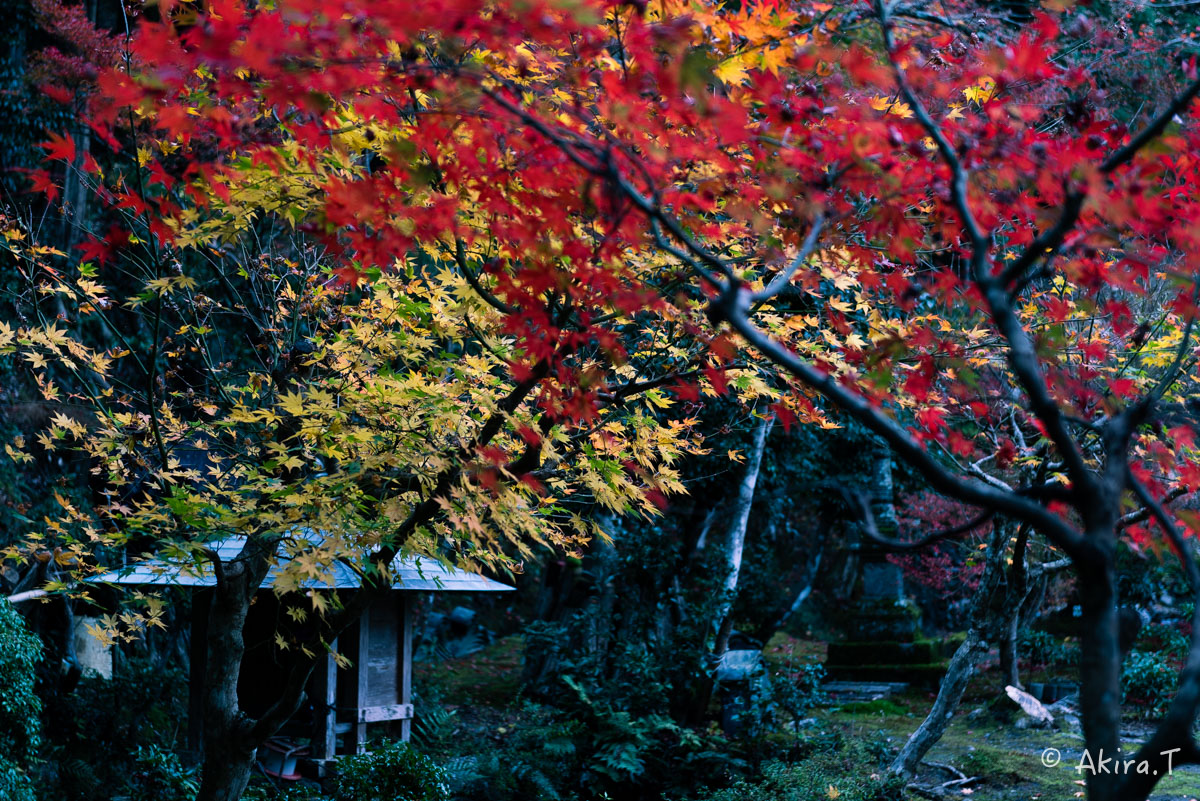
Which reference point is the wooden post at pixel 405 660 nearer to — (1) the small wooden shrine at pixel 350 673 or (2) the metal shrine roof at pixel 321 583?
(1) the small wooden shrine at pixel 350 673

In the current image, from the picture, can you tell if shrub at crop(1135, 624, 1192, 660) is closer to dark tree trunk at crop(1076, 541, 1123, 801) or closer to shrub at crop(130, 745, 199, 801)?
shrub at crop(130, 745, 199, 801)

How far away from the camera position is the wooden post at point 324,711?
29.9 ft

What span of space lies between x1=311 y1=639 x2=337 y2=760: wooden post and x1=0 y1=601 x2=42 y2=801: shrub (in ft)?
9.85

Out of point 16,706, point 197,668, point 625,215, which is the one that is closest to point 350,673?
point 197,668

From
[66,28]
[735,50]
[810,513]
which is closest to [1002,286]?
[735,50]

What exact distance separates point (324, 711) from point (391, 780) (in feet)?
7.64

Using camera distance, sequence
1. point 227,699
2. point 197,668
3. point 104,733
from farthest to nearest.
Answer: point 104,733, point 197,668, point 227,699

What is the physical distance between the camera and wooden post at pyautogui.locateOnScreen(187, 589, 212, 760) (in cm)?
836

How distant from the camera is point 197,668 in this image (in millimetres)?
8398

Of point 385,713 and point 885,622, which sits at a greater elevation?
point 885,622

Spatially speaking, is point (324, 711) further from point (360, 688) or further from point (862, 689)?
point (862, 689)

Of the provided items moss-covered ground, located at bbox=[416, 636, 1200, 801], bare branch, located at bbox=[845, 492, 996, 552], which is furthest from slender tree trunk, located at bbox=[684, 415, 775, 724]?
bare branch, located at bbox=[845, 492, 996, 552]

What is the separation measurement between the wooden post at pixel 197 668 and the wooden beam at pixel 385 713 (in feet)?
4.96

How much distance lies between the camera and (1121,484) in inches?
91.8
